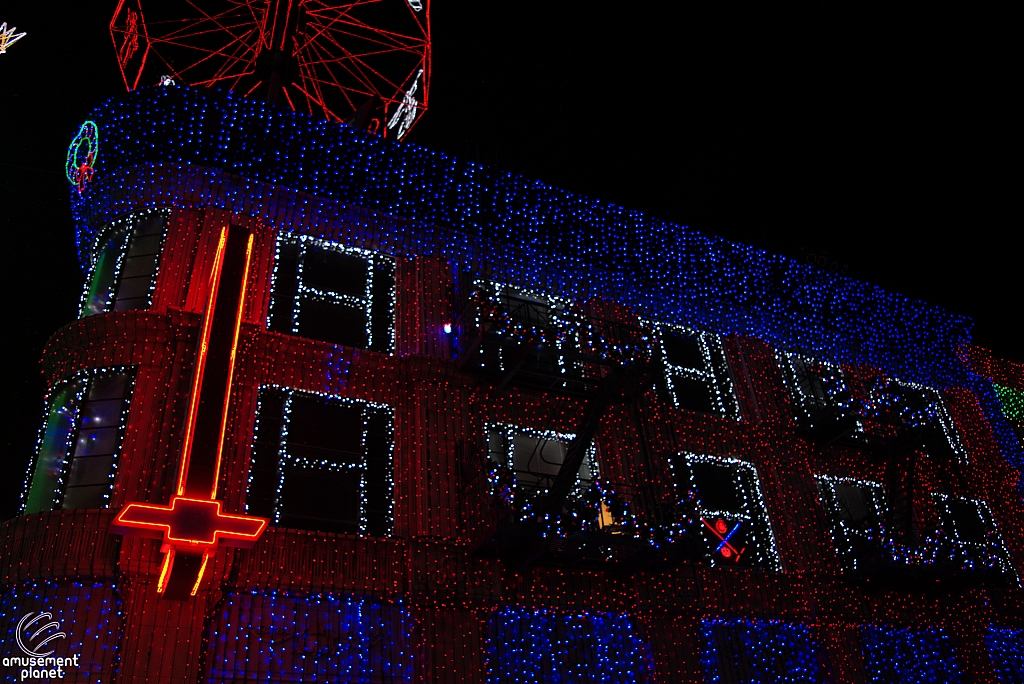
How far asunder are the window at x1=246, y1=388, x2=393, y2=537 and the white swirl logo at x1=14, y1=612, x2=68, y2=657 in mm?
3042

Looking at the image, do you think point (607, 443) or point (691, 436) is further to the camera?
point (691, 436)

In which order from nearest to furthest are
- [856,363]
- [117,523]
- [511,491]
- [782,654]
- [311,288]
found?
[117,523]
[511,491]
[782,654]
[311,288]
[856,363]

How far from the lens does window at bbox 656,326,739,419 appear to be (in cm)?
1814

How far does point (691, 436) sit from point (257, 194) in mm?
10253

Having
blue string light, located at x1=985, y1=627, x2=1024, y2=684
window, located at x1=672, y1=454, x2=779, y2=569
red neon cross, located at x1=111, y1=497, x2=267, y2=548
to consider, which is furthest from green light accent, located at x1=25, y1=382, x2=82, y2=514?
blue string light, located at x1=985, y1=627, x2=1024, y2=684

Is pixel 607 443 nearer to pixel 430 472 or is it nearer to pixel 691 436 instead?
pixel 691 436

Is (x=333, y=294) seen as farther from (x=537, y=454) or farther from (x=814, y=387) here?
(x=814, y=387)

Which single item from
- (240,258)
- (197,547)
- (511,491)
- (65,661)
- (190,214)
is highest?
(190,214)

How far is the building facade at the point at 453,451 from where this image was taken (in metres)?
11.4

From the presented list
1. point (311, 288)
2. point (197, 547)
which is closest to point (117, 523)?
point (197, 547)

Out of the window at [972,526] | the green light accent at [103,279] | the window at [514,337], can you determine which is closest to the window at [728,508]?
the window at [514,337]

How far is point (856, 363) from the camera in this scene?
20516mm

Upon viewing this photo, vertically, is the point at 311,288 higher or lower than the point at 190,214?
lower

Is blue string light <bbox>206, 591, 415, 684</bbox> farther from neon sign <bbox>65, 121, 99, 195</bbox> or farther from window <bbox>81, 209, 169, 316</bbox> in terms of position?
neon sign <bbox>65, 121, 99, 195</bbox>
